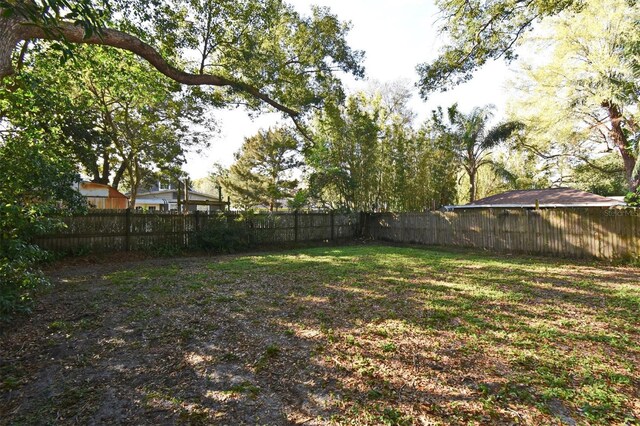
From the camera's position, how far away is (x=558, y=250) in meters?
9.03

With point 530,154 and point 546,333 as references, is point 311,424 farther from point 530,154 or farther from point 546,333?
point 530,154

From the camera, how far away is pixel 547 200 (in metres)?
14.5

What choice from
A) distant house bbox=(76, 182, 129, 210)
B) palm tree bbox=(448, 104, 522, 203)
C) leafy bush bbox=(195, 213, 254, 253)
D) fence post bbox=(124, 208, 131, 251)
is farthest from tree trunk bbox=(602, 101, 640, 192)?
distant house bbox=(76, 182, 129, 210)

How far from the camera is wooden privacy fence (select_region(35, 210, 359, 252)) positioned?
27.1ft

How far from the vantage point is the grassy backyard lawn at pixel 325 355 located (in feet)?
6.75

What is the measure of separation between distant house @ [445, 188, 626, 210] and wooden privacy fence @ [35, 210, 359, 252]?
26.8 ft

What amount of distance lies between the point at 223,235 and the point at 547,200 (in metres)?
14.4

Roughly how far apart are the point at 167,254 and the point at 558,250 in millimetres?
11493

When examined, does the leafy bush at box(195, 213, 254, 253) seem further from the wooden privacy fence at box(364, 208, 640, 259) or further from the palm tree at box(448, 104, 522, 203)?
the palm tree at box(448, 104, 522, 203)

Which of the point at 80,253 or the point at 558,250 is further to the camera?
the point at 558,250

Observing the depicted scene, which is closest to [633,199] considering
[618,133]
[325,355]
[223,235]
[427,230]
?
[427,230]

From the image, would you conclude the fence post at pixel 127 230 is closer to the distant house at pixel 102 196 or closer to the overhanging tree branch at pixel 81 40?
the distant house at pixel 102 196

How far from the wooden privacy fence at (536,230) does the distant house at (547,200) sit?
11.2 feet

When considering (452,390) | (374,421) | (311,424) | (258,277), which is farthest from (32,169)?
(452,390)
